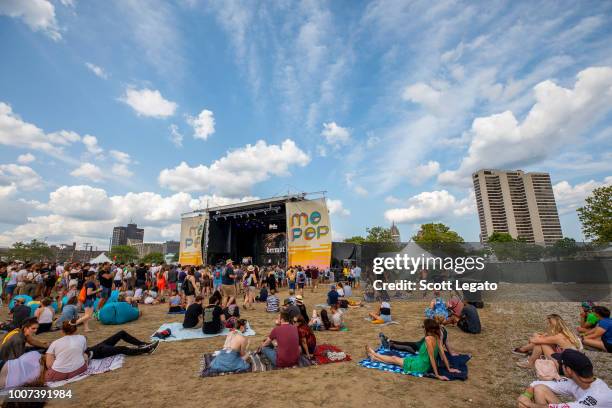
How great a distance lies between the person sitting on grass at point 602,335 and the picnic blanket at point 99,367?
29.8 ft

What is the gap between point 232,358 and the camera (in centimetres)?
502

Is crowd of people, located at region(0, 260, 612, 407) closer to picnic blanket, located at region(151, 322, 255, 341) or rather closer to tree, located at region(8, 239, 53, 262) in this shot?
picnic blanket, located at region(151, 322, 255, 341)

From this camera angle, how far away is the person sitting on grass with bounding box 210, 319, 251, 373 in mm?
4898

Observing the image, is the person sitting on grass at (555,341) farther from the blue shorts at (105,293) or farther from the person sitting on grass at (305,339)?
the blue shorts at (105,293)

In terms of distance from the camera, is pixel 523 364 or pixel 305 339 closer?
pixel 523 364

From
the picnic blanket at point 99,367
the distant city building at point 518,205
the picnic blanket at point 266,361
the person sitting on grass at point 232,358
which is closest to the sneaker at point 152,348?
the picnic blanket at point 99,367

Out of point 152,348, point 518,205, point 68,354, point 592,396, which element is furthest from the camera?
point 518,205

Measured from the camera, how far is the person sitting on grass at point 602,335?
552 cm

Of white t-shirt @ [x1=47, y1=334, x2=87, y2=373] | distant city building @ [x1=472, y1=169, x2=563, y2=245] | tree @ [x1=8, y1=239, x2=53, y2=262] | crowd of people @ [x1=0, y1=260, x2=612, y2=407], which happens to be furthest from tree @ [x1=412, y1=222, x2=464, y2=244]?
distant city building @ [x1=472, y1=169, x2=563, y2=245]

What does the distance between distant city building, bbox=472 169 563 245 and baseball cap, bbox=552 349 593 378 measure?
14732 centimetres

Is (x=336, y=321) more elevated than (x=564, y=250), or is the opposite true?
(x=564, y=250)

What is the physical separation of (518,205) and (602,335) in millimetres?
155693

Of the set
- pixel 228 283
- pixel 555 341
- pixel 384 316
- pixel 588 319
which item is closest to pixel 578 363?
pixel 555 341

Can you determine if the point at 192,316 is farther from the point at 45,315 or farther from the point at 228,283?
the point at 45,315
